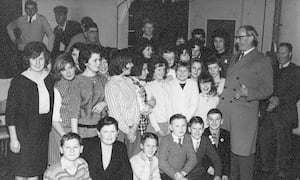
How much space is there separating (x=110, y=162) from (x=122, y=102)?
0.47 metres

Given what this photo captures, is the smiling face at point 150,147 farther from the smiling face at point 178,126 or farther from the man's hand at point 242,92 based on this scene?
the man's hand at point 242,92

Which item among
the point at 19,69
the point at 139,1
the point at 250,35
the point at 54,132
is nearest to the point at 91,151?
the point at 54,132

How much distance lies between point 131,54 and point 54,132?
836 millimetres

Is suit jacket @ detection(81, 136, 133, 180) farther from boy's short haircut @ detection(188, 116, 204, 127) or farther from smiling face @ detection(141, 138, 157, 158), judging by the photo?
boy's short haircut @ detection(188, 116, 204, 127)

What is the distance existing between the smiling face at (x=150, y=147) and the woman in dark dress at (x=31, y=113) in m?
0.72

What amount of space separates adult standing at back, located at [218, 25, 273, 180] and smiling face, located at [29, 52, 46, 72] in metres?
1.61

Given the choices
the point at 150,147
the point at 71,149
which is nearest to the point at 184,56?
the point at 150,147

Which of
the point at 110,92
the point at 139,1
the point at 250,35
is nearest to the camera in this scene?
the point at 110,92

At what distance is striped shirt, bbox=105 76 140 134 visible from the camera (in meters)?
3.46

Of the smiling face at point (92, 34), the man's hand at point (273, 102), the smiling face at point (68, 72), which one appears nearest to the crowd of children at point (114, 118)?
the smiling face at point (68, 72)

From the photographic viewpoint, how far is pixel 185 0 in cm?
749

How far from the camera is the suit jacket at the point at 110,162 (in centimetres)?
324

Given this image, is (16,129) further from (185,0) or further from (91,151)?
(185,0)

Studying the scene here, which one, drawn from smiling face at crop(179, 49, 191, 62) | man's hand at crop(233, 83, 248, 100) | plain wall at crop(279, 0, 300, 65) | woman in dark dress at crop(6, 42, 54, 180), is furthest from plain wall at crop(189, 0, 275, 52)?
woman in dark dress at crop(6, 42, 54, 180)
